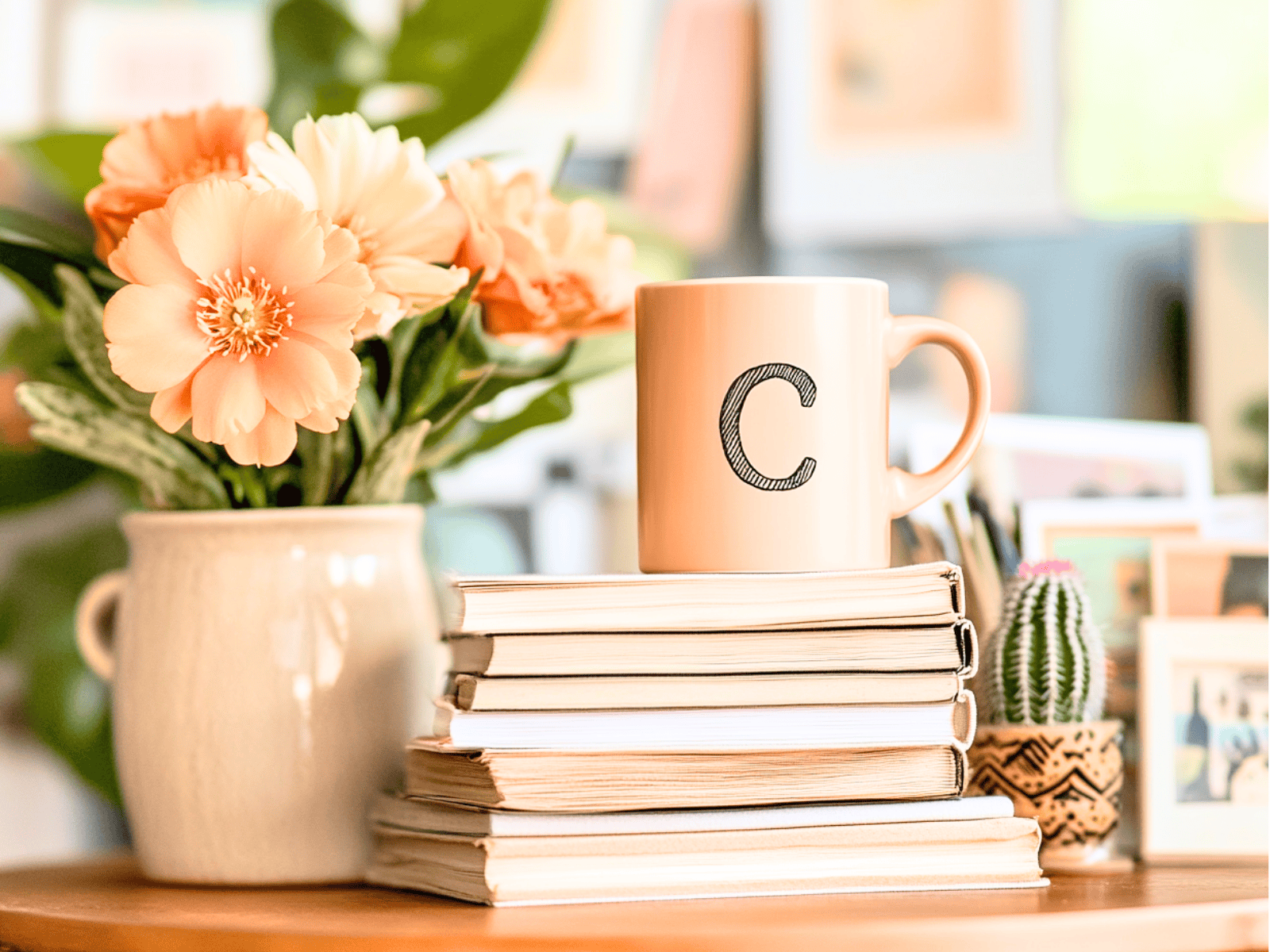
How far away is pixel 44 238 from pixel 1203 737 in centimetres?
65

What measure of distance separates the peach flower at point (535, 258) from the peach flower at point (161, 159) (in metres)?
0.10

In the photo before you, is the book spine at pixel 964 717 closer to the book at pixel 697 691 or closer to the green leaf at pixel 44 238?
the book at pixel 697 691

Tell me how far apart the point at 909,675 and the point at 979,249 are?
0.53 m

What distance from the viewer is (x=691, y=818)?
590mm

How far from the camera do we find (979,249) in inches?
41.5

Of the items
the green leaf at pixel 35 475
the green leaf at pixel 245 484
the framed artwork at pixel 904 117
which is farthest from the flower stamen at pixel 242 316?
the framed artwork at pixel 904 117

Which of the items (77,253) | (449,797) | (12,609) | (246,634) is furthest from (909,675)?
(12,609)

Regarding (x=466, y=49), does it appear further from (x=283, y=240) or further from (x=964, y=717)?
(x=964, y=717)

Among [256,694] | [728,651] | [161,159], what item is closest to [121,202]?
[161,159]

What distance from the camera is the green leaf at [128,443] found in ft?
2.26

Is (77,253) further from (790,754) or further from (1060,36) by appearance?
(1060,36)

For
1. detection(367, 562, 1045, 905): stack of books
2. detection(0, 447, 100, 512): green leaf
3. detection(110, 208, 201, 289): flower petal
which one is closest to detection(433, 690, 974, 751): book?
detection(367, 562, 1045, 905): stack of books

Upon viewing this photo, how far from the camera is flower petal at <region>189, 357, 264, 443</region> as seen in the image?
58 centimetres

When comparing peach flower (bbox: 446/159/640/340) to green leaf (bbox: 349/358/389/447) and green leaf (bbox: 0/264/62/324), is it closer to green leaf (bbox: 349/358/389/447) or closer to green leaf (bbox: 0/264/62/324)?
green leaf (bbox: 349/358/389/447)
